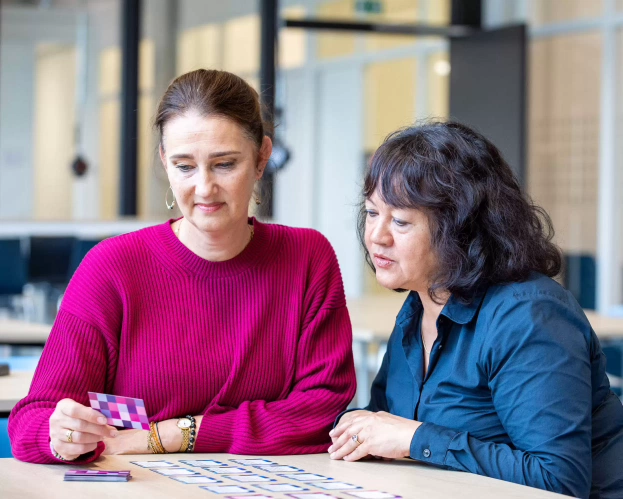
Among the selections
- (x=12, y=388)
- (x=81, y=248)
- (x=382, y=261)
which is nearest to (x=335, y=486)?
(x=382, y=261)

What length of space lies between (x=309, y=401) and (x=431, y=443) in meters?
0.37

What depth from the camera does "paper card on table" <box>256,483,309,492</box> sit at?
1.85 meters

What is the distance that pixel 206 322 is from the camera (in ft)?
7.59

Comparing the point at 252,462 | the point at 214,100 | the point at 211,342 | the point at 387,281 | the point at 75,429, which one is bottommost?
the point at 252,462

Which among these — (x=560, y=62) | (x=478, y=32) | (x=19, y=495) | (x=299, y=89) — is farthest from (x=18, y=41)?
(x=19, y=495)

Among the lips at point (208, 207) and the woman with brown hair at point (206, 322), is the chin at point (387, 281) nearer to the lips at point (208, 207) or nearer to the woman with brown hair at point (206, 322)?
the woman with brown hair at point (206, 322)

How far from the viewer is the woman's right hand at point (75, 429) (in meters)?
1.93

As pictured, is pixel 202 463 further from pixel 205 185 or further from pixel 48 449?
pixel 205 185

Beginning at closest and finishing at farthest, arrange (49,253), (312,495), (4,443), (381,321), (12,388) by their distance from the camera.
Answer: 1. (312,495)
2. (4,443)
3. (12,388)
4. (381,321)
5. (49,253)


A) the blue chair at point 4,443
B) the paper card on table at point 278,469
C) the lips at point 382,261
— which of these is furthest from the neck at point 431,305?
the blue chair at point 4,443

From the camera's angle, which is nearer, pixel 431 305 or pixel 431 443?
pixel 431 443

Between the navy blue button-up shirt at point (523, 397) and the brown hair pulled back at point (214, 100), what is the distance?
1.99ft

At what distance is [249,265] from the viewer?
2.40 m

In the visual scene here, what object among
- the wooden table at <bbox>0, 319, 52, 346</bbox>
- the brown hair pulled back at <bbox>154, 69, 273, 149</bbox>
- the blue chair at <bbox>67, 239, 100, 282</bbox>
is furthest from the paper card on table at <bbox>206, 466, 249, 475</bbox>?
the blue chair at <bbox>67, 239, 100, 282</bbox>
